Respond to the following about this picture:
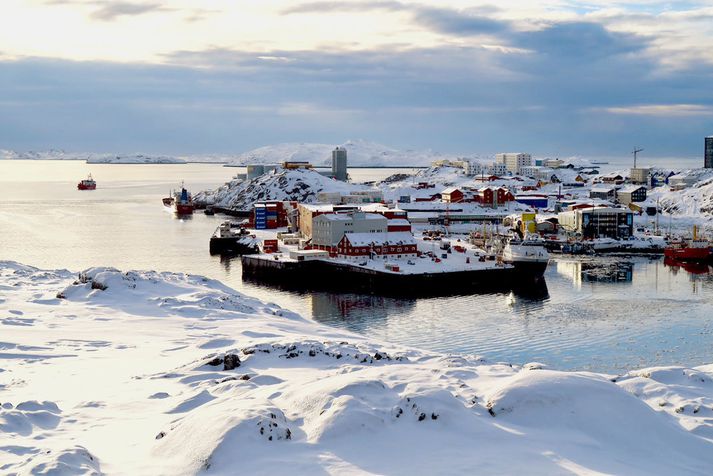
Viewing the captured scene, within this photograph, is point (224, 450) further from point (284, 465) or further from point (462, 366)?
point (462, 366)

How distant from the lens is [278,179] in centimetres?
8212

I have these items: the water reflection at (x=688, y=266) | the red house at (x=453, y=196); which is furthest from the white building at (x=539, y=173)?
the water reflection at (x=688, y=266)

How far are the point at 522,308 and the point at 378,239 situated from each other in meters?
11.6

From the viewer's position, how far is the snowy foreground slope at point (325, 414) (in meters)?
7.58

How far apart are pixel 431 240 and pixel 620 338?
23913 millimetres

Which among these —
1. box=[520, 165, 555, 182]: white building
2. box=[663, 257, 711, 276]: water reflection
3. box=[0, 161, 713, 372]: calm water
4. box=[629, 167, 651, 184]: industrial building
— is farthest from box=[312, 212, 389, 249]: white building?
box=[629, 167, 651, 184]: industrial building

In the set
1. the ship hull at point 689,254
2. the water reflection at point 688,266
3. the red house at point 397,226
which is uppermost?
the red house at point 397,226

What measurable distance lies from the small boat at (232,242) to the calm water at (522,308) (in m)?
0.97

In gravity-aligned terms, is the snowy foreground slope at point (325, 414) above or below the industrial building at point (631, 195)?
below

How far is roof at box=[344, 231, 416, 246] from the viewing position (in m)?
36.5

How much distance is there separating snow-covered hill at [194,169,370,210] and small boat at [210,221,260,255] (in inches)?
1116

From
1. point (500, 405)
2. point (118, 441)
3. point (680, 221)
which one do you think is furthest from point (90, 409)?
point (680, 221)

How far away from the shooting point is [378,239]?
37094 mm

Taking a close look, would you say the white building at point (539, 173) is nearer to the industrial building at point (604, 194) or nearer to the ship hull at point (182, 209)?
the industrial building at point (604, 194)
